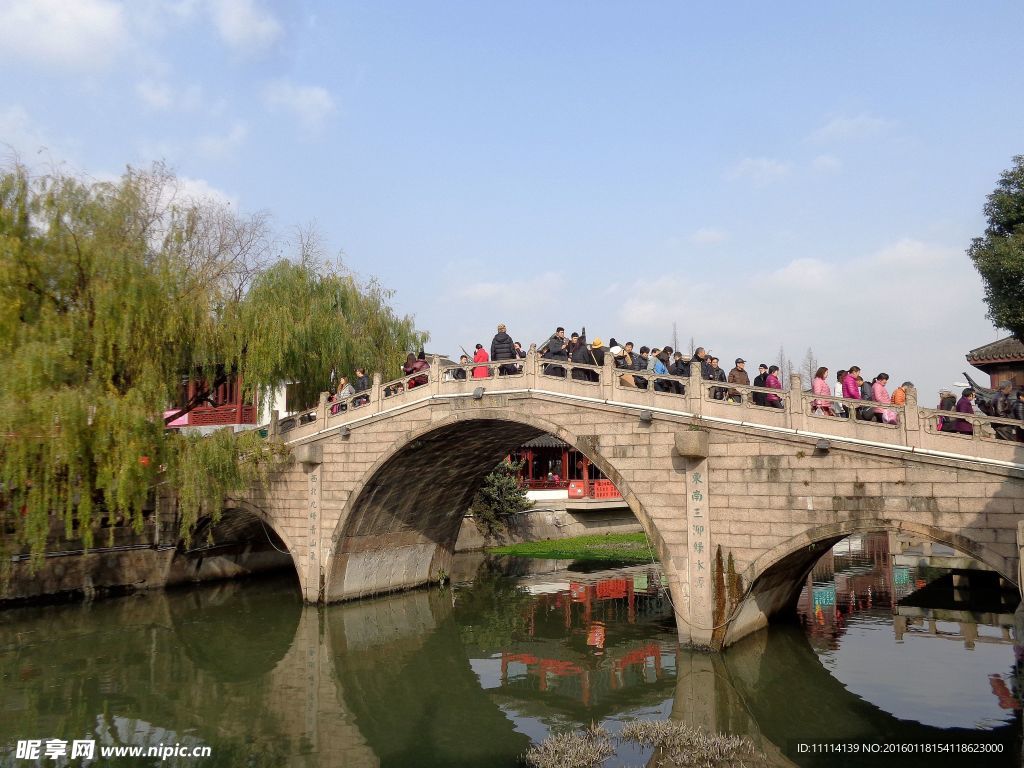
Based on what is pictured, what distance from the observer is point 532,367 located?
14.8 meters

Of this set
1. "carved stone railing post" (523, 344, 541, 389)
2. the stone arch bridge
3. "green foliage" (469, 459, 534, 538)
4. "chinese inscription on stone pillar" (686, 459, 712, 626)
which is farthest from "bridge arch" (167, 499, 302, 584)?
"chinese inscription on stone pillar" (686, 459, 712, 626)

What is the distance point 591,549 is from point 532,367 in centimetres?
1366

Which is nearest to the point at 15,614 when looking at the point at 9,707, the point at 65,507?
the point at 65,507

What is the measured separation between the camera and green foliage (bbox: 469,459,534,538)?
26.9 m

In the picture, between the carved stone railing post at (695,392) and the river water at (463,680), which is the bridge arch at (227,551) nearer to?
the river water at (463,680)

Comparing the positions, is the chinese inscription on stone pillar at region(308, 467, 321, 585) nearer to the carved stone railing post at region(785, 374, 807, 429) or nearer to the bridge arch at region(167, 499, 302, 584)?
the bridge arch at region(167, 499, 302, 584)

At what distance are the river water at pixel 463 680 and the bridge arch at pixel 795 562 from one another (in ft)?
1.64

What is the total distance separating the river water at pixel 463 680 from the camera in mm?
9867

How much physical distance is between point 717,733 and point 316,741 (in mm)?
5090

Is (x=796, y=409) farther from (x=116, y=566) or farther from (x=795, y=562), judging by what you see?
(x=116, y=566)

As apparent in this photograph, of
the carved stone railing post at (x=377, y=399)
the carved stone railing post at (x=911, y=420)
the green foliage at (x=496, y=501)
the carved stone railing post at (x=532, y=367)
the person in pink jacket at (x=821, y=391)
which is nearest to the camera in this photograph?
the carved stone railing post at (x=911, y=420)

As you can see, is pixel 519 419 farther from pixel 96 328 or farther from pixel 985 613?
pixel 985 613

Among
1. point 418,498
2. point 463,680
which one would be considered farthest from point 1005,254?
point 418,498

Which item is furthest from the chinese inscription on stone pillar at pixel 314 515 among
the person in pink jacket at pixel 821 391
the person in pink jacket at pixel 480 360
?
the person in pink jacket at pixel 821 391
